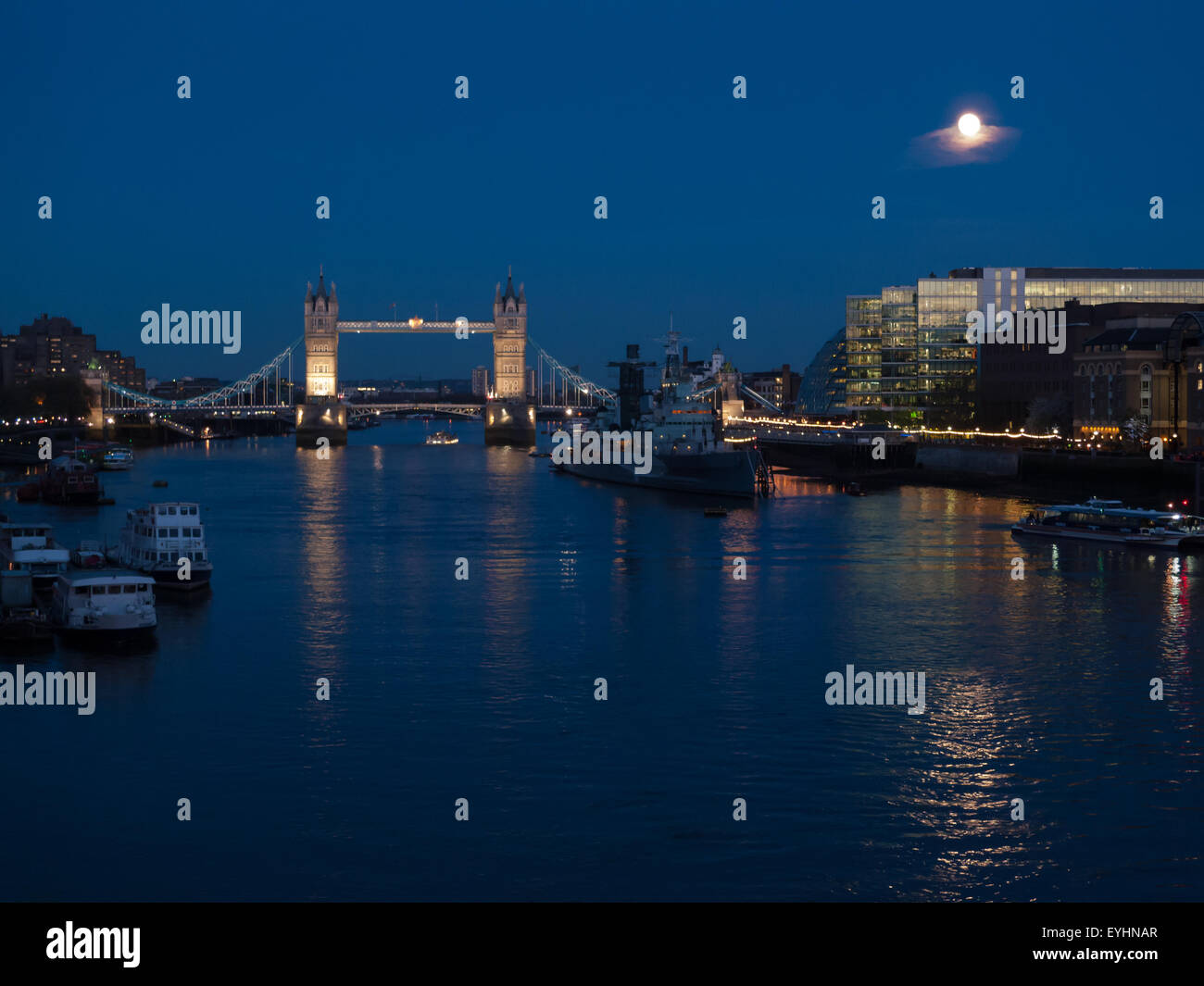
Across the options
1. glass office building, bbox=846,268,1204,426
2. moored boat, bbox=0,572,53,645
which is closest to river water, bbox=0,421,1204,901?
moored boat, bbox=0,572,53,645

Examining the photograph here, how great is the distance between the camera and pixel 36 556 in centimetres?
2433

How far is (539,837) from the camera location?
1148 centimetres

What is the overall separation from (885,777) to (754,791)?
135cm

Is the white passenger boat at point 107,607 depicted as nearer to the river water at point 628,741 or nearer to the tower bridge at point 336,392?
the river water at point 628,741

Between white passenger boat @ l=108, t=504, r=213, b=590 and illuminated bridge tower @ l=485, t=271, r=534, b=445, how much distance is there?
8186 centimetres

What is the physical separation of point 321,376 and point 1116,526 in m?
95.5

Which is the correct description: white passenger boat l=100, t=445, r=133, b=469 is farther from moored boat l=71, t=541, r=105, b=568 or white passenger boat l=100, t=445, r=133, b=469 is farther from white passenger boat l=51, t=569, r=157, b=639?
white passenger boat l=51, t=569, r=157, b=639

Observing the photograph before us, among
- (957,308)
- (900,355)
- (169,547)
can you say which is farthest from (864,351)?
(169,547)

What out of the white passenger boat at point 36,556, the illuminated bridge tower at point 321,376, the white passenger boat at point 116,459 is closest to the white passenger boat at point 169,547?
the white passenger boat at point 36,556

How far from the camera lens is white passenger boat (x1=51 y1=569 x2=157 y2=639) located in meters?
19.7

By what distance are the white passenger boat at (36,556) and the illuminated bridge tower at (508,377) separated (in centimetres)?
8218

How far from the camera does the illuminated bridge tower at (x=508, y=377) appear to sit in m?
109

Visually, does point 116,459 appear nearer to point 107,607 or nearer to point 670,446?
point 670,446
